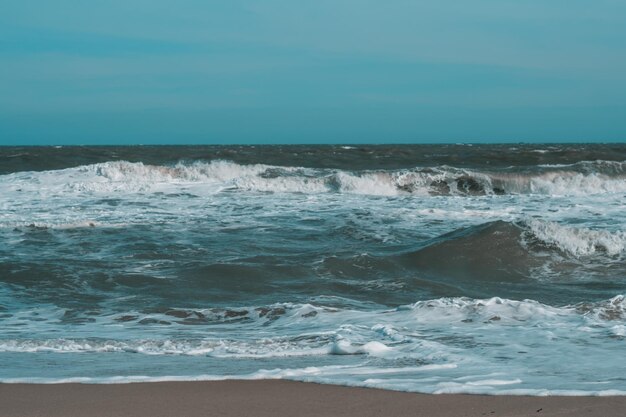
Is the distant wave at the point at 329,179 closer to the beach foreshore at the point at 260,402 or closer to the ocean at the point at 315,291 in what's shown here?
the ocean at the point at 315,291

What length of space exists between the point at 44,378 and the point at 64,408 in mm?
684

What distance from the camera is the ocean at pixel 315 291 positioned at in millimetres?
4867

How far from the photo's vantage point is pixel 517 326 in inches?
240

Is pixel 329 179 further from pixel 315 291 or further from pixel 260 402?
pixel 260 402

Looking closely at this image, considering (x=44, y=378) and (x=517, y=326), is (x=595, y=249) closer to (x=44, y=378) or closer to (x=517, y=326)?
(x=517, y=326)

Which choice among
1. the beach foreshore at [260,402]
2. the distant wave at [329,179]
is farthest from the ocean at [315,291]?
the distant wave at [329,179]

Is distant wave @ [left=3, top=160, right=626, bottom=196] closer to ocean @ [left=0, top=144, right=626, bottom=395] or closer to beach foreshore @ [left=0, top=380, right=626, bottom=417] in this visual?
ocean @ [left=0, top=144, right=626, bottom=395]

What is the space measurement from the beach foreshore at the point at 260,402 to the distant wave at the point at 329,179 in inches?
612

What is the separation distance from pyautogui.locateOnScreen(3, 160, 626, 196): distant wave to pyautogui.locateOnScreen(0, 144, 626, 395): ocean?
2104 mm

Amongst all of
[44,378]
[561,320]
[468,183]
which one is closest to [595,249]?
[561,320]

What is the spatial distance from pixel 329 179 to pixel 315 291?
1388 cm

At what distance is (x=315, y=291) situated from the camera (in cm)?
788

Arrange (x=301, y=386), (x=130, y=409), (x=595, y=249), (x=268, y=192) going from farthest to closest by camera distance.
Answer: (x=268, y=192), (x=595, y=249), (x=301, y=386), (x=130, y=409)

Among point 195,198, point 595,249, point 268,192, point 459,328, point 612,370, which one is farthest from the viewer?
point 268,192
